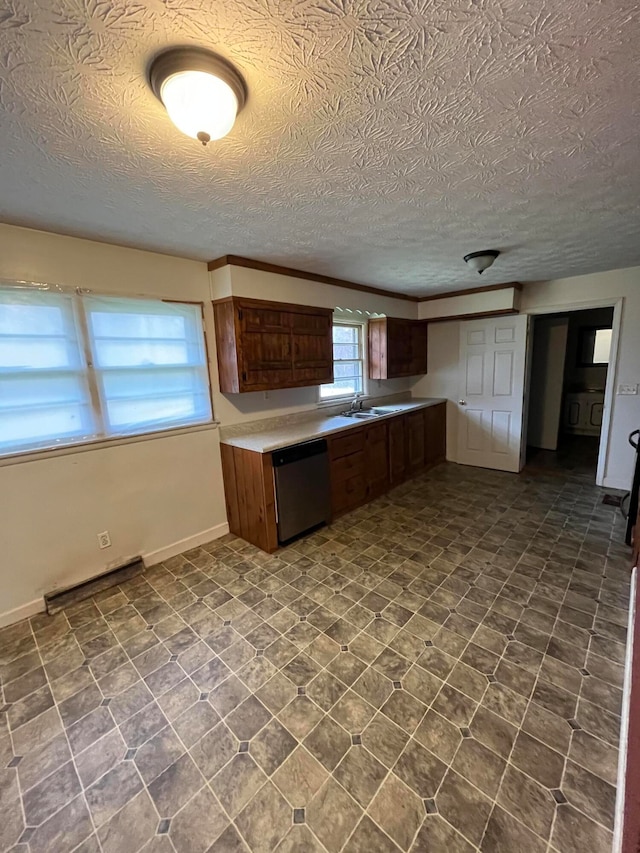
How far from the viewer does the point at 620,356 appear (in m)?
3.78

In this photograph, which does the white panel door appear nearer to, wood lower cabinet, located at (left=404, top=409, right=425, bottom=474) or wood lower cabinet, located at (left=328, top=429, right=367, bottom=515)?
wood lower cabinet, located at (left=404, top=409, right=425, bottom=474)

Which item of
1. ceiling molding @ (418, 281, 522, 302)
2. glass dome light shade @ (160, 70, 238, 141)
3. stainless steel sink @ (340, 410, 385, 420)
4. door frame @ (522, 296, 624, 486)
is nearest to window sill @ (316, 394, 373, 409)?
stainless steel sink @ (340, 410, 385, 420)

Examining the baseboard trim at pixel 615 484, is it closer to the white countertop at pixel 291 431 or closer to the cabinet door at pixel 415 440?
the cabinet door at pixel 415 440

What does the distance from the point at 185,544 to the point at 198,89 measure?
301cm

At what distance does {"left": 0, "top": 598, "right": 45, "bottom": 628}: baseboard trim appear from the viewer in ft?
7.34

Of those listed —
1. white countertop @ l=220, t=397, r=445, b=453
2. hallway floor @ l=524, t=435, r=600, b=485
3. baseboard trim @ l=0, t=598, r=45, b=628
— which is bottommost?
baseboard trim @ l=0, t=598, r=45, b=628

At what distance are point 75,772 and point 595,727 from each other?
7.21ft

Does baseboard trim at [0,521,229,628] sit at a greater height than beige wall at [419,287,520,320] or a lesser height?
lesser

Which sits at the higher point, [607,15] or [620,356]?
[607,15]

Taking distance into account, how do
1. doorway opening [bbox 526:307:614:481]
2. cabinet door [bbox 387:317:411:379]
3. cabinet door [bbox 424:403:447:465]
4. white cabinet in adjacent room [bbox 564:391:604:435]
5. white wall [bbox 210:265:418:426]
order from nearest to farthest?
white wall [bbox 210:265:418:426]
cabinet door [bbox 387:317:411:379]
cabinet door [bbox 424:403:447:465]
doorway opening [bbox 526:307:614:481]
white cabinet in adjacent room [bbox 564:391:604:435]

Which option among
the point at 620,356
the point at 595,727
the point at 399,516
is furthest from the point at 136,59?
the point at 620,356

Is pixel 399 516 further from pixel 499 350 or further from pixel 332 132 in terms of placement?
pixel 332 132

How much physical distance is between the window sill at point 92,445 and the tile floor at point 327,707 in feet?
3.48

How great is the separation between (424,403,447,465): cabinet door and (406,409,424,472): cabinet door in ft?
0.41
